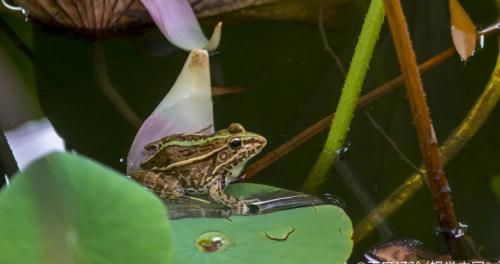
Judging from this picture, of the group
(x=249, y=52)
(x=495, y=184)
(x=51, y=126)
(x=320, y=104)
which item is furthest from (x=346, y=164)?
(x=51, y=126)

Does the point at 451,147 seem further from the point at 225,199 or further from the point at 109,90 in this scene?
the point at 109,90

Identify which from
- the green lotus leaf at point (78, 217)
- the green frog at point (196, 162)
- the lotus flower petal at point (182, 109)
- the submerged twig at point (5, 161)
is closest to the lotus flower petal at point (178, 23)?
the lotus flower petal at point (182, 109)

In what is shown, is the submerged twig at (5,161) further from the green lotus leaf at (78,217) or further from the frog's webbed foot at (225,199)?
the green lotus leaf at (78,217)

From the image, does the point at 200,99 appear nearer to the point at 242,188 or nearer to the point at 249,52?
the point at 242,188

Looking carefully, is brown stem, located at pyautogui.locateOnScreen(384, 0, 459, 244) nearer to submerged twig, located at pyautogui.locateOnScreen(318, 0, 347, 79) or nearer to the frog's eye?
the frog's eye

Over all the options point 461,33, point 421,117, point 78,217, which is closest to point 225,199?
point 421,117
